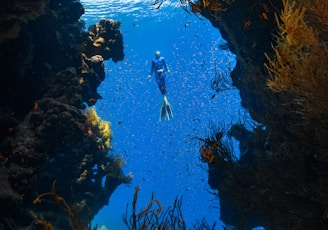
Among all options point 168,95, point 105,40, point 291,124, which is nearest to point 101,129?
point 105,40

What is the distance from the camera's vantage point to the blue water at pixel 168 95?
27750 millimetres

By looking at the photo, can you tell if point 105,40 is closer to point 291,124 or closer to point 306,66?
point 291,124

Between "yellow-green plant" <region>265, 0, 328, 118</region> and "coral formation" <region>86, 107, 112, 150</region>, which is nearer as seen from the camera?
"yellow-green plant" <region>265, 0, 328, 118</region>

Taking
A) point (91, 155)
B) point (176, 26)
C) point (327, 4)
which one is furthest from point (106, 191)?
point (176, 26)

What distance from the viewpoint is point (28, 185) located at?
5824mm

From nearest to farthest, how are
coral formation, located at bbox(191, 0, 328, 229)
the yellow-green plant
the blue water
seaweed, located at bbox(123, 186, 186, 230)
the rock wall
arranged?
the yellow-green plant < coral formation, located at bbox(191, 0, 328, 229) < seaweed, located at bbox(123, 186, 186, 230) < the rock wall < the blue water

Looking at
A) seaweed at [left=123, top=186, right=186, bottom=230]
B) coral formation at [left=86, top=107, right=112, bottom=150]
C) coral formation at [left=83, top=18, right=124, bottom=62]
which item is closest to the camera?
seaweed at [left=123, top=186, right=186, bottom=230]

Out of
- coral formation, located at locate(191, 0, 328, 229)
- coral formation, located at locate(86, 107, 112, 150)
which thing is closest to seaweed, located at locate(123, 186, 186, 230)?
coral formation, located at locate(191, 0, 328, 229)

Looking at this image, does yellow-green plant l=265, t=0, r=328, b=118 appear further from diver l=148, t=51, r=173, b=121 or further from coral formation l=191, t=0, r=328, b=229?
diver l=148, t=51, r=173, b=121

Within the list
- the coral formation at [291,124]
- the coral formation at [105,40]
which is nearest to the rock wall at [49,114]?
the coral formation at [105,40]

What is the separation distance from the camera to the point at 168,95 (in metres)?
72.8

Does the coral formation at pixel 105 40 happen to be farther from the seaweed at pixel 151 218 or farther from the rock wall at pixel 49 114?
the seaweed at pixel 151 218

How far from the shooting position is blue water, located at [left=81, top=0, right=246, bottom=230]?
91.0 feet

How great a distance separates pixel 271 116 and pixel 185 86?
6578 cm
